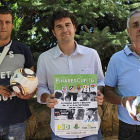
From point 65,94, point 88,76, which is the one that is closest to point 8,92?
point 65,94

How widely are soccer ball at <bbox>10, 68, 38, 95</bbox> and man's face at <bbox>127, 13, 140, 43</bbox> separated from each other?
1.22 meters

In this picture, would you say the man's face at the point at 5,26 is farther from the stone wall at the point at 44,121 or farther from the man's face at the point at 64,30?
the stone wall at the point at 44,121

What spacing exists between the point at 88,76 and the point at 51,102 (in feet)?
1.53

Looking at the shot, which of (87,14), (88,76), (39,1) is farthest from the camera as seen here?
(39,1)

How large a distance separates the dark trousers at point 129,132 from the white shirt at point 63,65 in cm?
55

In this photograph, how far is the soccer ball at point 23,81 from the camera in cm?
191

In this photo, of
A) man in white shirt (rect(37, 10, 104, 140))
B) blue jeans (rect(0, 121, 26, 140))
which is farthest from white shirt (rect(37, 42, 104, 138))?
blue jeans (rect(0, 121, 26, 140))

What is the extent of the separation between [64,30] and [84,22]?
1.93m

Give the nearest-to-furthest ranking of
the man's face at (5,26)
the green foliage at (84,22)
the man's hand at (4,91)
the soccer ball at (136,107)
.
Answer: the soccer ball at (136,107), the man's hand at (4,91), the man's face at (5,26), the green foliage at (84,22)

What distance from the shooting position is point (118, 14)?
4.10m

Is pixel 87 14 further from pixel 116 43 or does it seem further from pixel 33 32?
pixel 33 32

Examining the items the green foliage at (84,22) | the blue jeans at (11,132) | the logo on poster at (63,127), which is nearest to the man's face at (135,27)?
the logo on poster at (63,127)

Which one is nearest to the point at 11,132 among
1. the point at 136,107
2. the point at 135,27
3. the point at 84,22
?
the point at 136,107

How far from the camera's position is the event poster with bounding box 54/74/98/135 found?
5.88 ft
